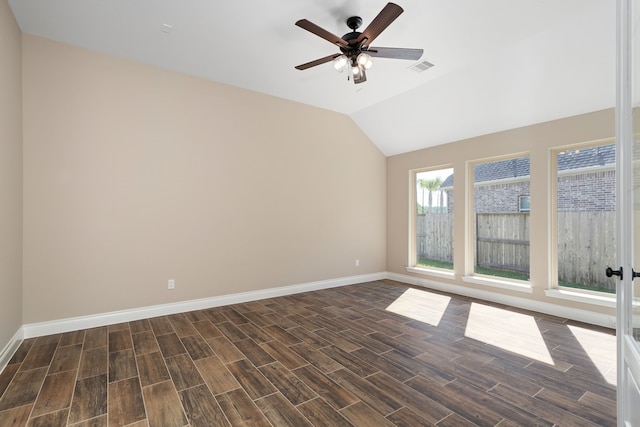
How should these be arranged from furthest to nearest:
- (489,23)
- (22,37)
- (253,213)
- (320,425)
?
(253,213), (22,37), (489,23), (320,425)

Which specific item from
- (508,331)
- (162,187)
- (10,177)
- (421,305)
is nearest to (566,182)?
(508,331)

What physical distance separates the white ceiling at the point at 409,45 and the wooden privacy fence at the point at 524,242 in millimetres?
1325

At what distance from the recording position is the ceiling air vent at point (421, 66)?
3.51 meters

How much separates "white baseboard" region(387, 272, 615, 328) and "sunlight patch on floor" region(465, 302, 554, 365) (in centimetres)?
33

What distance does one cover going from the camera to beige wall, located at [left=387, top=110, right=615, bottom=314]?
355cm

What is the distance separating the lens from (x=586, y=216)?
3668 millimetres

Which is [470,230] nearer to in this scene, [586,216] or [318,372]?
[586,216]

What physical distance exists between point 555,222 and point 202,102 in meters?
4.86

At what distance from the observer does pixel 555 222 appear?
384 centimetres

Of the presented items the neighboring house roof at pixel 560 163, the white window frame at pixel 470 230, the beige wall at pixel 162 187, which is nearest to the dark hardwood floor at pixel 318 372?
the beige wall at pixel 162 187

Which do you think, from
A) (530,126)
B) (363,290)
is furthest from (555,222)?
(363,290)

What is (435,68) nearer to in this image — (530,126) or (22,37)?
(530,126)

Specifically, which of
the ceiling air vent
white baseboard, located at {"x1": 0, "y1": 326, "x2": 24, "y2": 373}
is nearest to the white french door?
the ceiling air vent

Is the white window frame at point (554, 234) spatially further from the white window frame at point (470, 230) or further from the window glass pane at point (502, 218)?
the white window frame at point (470, 230)
